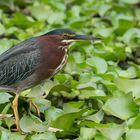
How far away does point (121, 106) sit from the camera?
3854 mm

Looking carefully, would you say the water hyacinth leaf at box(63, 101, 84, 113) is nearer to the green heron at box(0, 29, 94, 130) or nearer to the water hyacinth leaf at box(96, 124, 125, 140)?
the green heron at box(0, 29, 94, 130)

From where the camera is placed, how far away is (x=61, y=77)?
436cm

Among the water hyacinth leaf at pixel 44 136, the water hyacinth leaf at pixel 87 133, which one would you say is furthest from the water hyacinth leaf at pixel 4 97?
the water hyacinth leaf at pixel 87 133

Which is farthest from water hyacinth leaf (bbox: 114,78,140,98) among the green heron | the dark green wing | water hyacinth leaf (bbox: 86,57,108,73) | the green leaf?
the green leaf

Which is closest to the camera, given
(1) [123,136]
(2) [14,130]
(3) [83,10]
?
(1) [123,136]

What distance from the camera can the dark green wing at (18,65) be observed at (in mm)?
3984

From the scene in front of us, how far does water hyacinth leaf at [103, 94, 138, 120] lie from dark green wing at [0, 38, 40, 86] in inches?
21.8

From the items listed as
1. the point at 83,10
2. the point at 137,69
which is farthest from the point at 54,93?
the point at 83,10

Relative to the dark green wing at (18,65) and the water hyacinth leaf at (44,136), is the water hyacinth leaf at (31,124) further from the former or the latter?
the dark green wing at (18,65)

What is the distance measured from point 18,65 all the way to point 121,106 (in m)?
0.73

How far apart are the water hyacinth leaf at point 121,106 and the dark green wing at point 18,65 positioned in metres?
0.55

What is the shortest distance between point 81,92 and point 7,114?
0.63 meters

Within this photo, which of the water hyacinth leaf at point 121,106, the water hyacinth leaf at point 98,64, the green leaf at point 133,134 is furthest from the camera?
the water hyacinth leaf at point 98,64

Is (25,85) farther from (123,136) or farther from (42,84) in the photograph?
(123,136)
